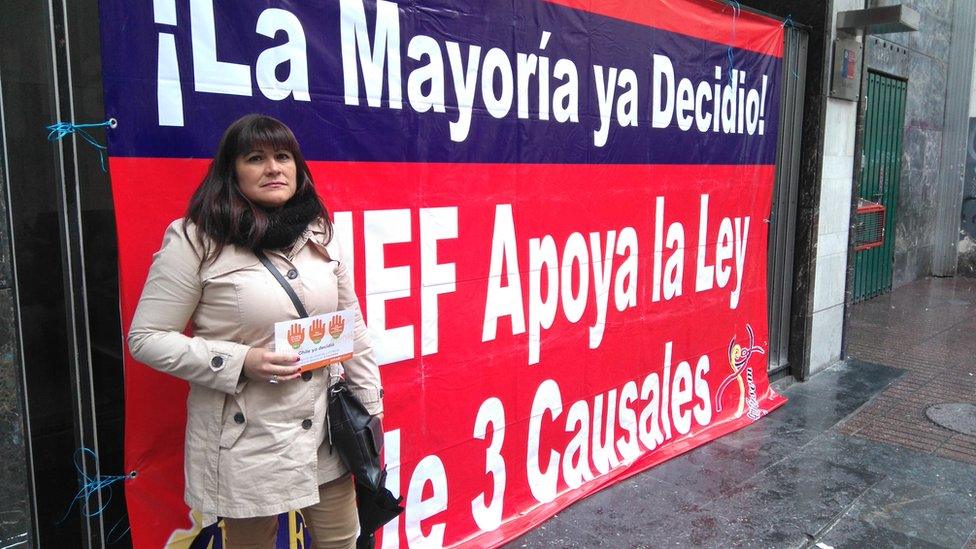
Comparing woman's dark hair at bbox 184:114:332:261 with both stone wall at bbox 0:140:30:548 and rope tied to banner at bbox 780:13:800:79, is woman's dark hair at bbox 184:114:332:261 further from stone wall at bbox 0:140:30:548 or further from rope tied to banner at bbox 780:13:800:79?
rope tied to banner at bbox 780:13:800:79

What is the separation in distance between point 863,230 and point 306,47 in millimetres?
7813

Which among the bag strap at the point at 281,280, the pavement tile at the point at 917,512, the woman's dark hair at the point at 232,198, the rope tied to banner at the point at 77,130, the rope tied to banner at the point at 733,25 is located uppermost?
the rope tied to banner at the point at 733,25

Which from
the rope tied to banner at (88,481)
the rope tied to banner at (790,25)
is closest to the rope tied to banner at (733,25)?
the rope tied to banner at (790,25)

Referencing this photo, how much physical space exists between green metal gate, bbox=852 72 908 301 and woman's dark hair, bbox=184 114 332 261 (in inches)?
333

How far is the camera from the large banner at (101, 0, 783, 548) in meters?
2.55

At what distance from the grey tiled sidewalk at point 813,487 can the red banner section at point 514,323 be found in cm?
20

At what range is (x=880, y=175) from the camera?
1012 centimetres

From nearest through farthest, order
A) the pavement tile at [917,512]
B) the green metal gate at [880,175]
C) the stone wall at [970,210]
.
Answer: the pavement tile at [917,512]
the green metal gate at [880,175]
the stone wall at [970,210]

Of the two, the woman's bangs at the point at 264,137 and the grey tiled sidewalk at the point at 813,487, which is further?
the grey tiled sidewalk at the point at 813,487

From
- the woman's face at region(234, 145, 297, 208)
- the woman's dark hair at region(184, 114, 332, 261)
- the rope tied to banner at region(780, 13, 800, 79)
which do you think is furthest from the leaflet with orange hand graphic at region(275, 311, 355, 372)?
the rope tied to banner at region(780, 13, 800, 79)

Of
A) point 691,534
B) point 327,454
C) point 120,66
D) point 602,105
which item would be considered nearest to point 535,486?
point 691,534

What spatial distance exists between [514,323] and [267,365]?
1773 millimetres

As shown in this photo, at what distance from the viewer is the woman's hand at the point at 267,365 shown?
219 cm

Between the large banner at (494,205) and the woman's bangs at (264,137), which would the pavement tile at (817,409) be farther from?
the woman's bangs at (264,137)
